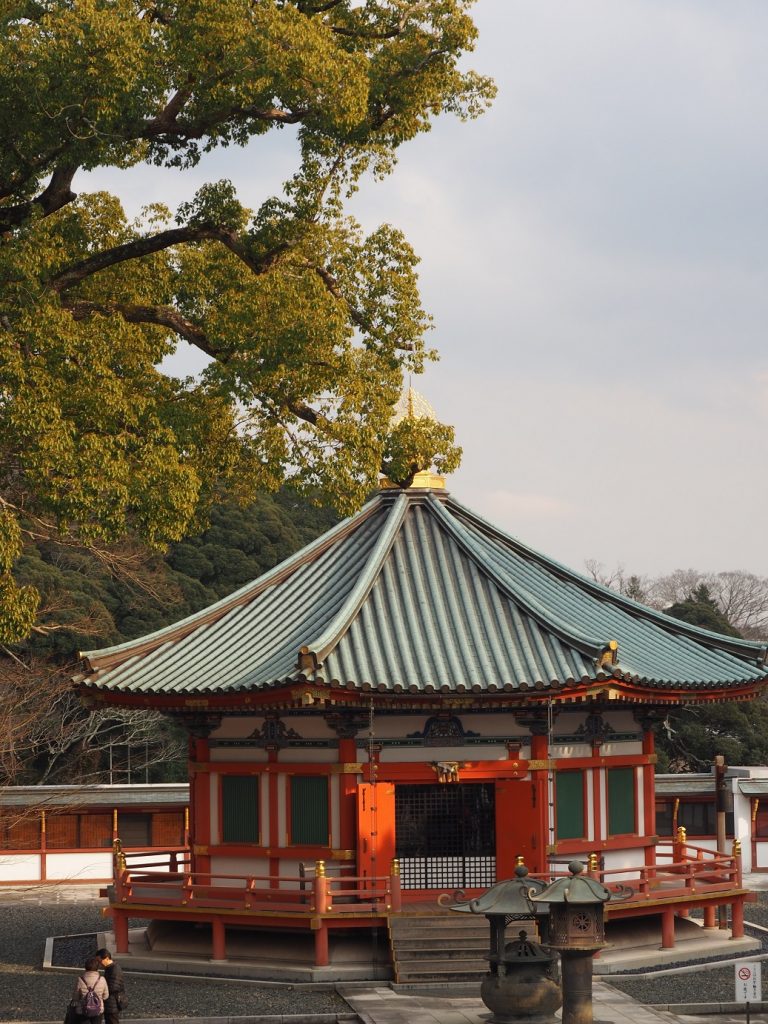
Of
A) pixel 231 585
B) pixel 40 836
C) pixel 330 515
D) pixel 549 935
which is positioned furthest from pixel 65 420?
pixel 330 515

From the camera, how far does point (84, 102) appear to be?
1820cm

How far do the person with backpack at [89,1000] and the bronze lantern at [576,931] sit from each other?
5332mm

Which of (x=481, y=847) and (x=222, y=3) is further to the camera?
(x=481, y=847)

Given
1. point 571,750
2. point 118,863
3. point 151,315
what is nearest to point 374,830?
point 571,750

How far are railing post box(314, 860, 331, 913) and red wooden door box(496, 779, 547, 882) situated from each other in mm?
3028

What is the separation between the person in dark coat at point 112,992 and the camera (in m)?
17.1

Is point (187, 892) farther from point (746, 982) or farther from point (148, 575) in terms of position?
point (148, 575)

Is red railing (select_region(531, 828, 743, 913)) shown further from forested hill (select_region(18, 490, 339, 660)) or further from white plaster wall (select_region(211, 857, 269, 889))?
forested hill (select_region(18, 490, 339, 660))

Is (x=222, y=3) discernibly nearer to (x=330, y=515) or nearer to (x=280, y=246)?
(x=280, y=246)

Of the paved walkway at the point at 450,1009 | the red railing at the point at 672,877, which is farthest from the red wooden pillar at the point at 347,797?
the red railing at the point at 672,877

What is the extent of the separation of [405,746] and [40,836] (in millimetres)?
16241

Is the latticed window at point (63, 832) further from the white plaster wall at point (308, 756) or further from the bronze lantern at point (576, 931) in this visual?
the bronze lantern at point (576, 931)

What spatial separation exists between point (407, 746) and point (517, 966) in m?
5.03

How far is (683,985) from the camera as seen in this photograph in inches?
805
